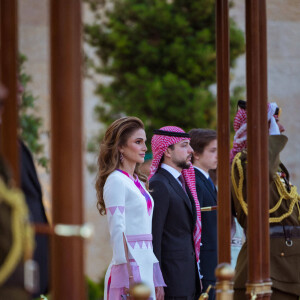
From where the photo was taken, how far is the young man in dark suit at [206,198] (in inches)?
217

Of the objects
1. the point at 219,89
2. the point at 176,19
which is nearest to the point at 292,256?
the point at 219,89

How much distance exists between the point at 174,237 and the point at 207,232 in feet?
2.41

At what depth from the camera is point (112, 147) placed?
187 inches

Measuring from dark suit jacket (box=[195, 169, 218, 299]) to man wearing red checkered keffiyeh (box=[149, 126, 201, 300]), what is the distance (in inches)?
17.2

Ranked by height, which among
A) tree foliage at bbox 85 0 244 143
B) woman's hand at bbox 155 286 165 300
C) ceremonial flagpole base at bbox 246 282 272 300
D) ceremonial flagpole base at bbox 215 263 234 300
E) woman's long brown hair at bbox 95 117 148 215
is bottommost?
woman's hand at bbox 155 286 165 300

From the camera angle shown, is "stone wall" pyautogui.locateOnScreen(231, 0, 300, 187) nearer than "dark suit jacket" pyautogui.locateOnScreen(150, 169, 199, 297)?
No

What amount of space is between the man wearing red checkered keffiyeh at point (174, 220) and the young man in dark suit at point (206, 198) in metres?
0.25

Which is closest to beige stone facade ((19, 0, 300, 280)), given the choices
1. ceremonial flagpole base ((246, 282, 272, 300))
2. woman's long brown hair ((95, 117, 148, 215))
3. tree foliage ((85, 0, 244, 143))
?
tree foliage ((85, 0, 244, 143))

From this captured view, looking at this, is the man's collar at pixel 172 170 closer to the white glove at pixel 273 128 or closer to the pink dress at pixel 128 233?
the pink dress at pixel 128 233

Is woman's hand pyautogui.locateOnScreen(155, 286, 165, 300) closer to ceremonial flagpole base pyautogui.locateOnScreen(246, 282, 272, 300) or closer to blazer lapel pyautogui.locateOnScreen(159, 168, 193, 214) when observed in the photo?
blazer lapel pyautogui.locateOnScreen(159, 168, 193, 214)

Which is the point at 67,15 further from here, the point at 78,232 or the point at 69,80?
the point at 78,232

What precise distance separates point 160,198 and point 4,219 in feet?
9.21

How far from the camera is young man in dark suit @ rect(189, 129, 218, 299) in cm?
552

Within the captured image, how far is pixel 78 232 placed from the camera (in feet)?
8.92
